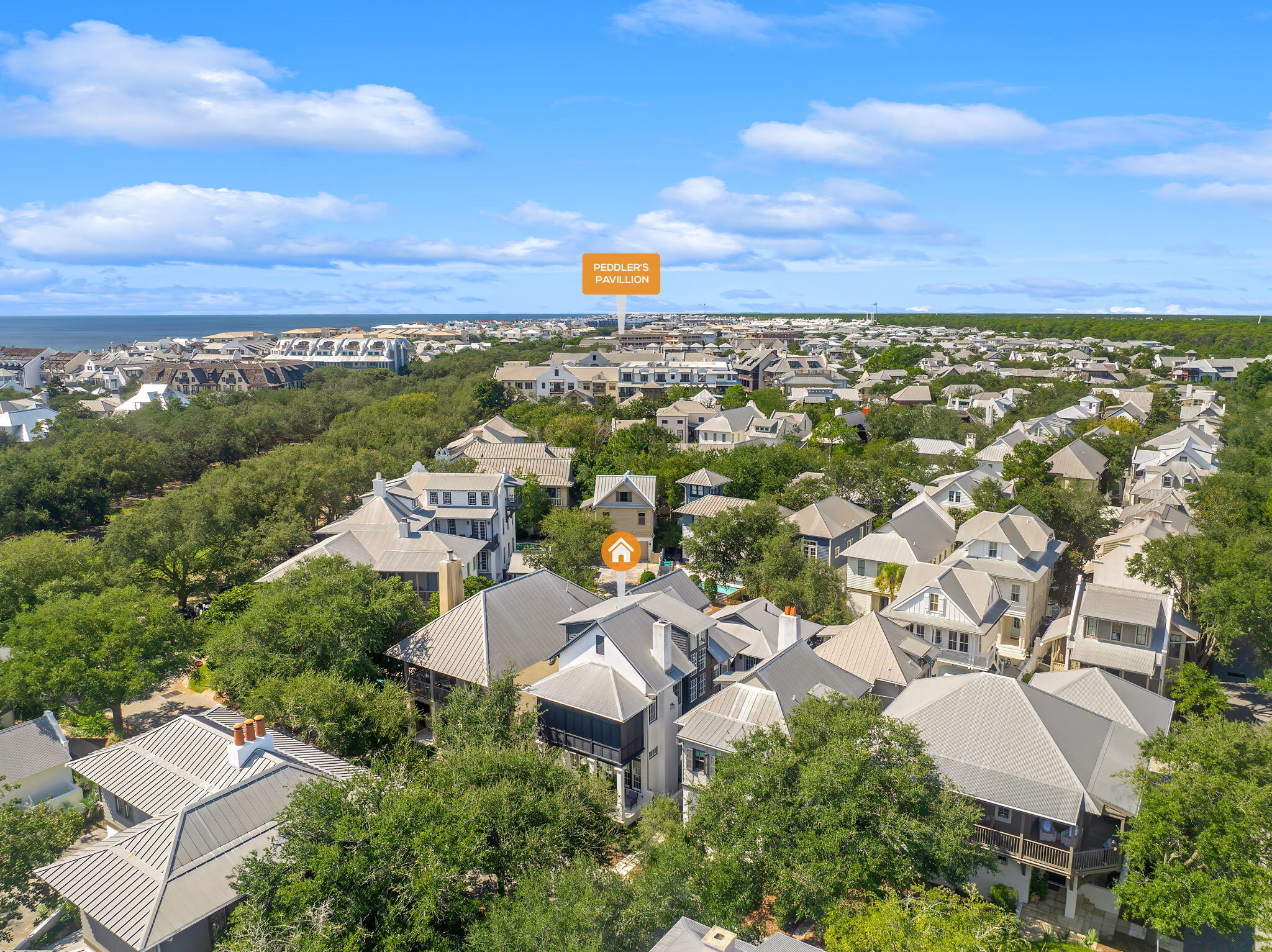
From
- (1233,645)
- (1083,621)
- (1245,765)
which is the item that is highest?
(1245,765)

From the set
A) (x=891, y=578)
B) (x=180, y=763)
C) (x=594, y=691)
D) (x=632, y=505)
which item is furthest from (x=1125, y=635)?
(x=180, y=763)

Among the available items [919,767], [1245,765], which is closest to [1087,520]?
[1245,765]

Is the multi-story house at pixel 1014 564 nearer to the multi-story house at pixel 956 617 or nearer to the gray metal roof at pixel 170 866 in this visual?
the multi-story house at pixel 956 617

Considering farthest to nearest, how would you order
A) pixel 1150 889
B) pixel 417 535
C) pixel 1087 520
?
pixel 1087 520 < pixel 417 535 < pixel 1150 889

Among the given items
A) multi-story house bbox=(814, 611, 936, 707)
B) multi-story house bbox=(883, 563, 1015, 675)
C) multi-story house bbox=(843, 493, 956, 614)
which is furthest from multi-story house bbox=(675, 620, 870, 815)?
multi-story house bbox=(843, 493, 956, 614)

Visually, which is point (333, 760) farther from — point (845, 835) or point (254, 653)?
point (845, 835)
